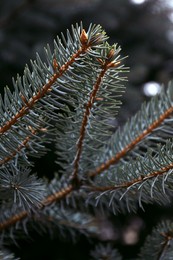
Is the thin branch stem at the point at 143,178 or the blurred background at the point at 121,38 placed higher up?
the blurred background at the point at 121,38

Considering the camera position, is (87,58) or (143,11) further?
(143,11)

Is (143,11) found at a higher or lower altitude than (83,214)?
higher

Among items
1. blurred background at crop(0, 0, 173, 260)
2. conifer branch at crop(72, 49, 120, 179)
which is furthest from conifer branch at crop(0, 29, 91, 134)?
blurred background at crop(0, 0, 173, 260)

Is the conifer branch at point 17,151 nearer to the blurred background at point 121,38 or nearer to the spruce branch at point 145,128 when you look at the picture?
the spruce branch at point 145,128

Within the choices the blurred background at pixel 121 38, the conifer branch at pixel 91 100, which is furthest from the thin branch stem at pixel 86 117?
the blurred background at pixel 121 38

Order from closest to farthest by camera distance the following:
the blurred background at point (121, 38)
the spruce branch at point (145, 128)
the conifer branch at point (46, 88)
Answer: the conifer branch at point (46, 88) < the spruce branch at point (145, 128) < the blurred background at point (121, 38)

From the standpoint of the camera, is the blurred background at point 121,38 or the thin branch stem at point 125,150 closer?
the thin branch stem at point 125,150

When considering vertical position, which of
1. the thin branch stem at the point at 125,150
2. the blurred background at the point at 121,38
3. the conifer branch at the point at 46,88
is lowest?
the thin branch stem at the point at 125,150

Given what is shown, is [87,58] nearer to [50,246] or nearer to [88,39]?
[88,39]

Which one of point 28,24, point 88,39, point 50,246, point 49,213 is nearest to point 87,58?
point 88,39
